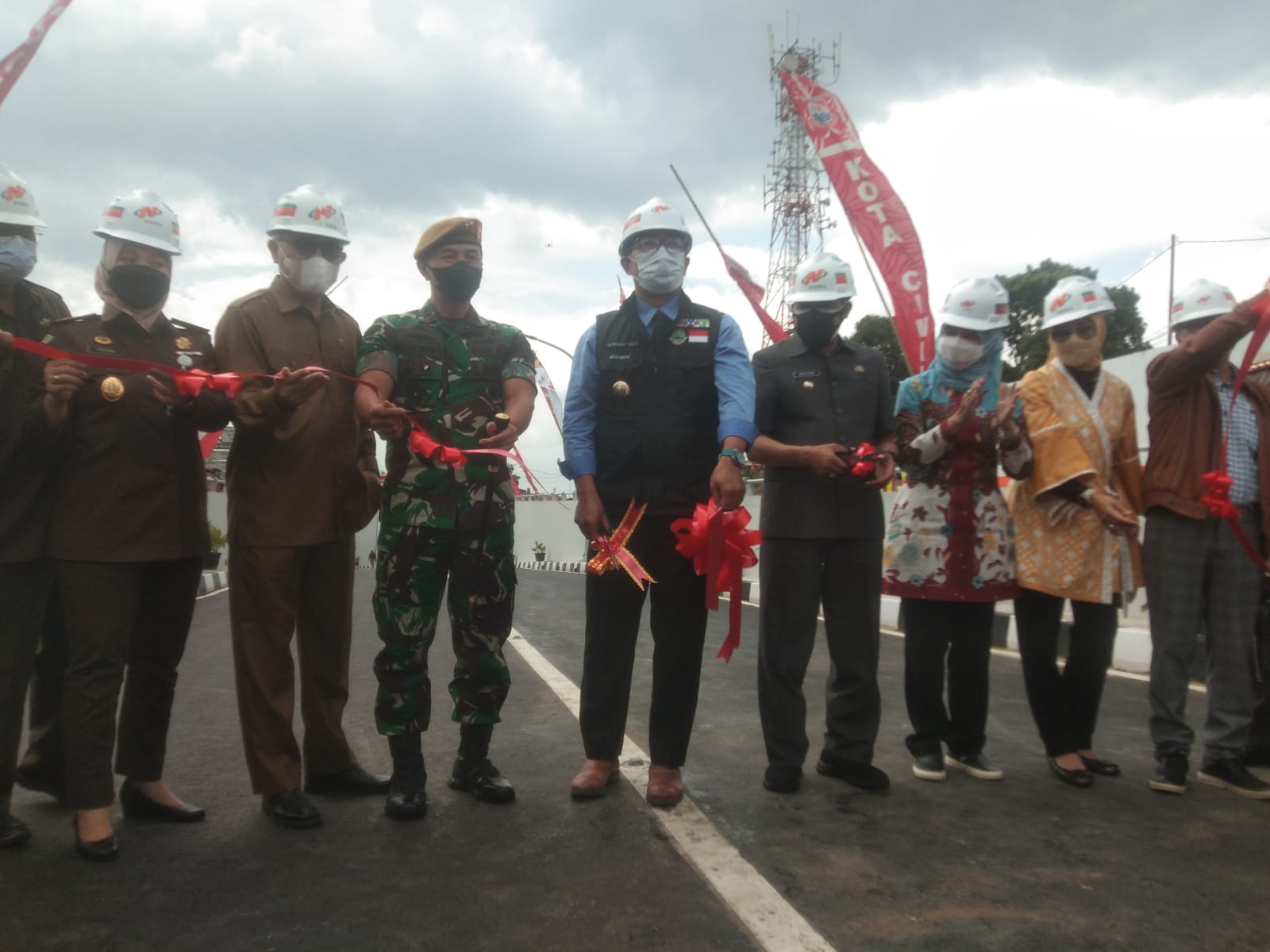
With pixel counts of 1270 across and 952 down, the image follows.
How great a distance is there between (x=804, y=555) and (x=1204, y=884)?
1.74 meters

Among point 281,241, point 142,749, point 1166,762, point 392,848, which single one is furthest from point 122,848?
point 1166,762

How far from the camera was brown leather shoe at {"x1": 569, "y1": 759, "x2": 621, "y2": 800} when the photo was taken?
3.80 metres

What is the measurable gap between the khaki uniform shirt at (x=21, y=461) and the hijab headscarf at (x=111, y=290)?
0.21 meters

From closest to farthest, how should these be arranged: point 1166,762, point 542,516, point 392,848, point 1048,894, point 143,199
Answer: point 1048,894 < point 392,848 < point 143,199 < point 1166,762 < point 542,516

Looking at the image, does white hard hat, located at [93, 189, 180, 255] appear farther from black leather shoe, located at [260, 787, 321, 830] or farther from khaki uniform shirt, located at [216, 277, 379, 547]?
black leather shoe, located at [260, 787, 321, 830]

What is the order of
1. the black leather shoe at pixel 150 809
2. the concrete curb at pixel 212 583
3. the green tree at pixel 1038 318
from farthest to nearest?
the green tree at pixel 1038 318
the concrete curb at pixel 212 583
the black leather shoe at pixel 150 809

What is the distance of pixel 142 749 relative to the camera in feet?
12.0

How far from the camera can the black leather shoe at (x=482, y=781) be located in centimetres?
377

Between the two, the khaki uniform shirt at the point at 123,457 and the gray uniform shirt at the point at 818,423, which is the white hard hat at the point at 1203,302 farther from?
the khaki uniform shirt at the point at 123,457

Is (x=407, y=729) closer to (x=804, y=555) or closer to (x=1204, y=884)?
(x=804, y=555)

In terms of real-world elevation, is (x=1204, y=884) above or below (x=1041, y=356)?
below

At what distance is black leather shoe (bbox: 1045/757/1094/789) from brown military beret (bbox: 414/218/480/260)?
10.1ft

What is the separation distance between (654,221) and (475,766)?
2.14 m

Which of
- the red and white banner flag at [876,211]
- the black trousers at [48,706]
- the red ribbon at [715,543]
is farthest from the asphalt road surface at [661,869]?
the red and white banner flag at [876,211]
